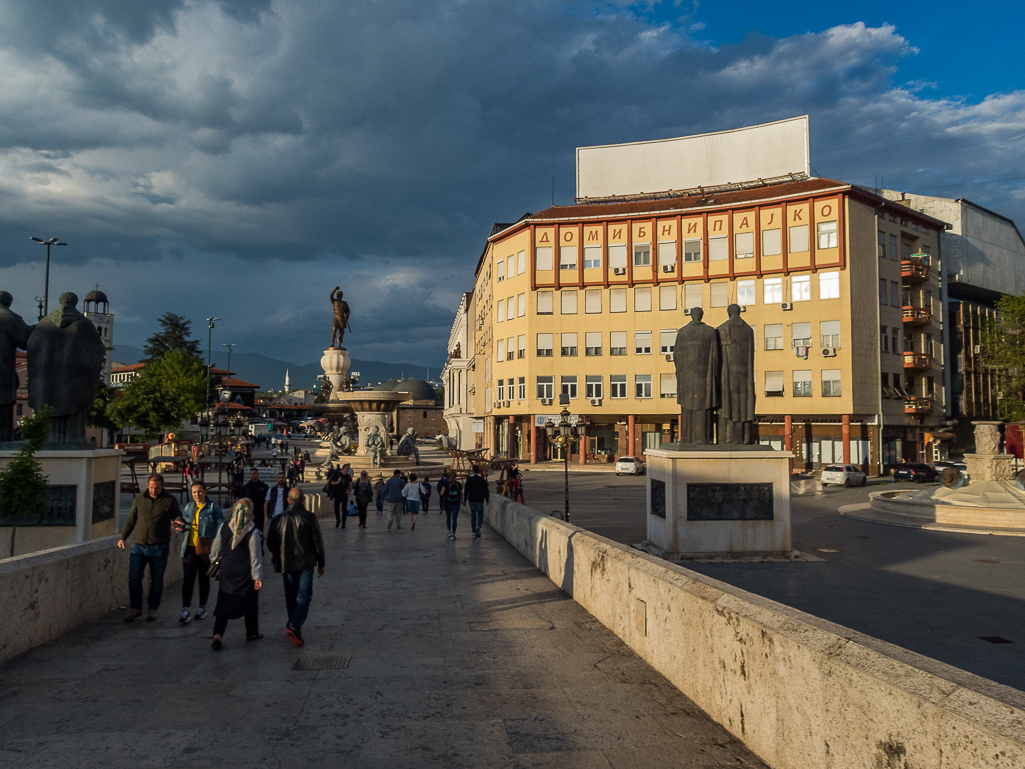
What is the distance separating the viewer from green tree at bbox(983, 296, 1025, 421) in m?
45.9

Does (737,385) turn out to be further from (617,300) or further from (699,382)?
(617,300)

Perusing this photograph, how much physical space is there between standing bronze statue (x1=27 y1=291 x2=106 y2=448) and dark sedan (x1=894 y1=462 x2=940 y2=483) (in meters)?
39.6

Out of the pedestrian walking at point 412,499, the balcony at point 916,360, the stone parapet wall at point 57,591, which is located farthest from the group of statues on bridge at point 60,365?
the balcony at point 916,360

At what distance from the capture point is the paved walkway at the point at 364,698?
4.23m

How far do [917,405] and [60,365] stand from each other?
1952 inches

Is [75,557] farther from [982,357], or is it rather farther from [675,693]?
[982,357]

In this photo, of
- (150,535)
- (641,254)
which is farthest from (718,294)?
(150,535)

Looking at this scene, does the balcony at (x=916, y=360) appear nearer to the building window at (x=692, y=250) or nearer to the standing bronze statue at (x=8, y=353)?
the building window at (x=692, y=250)

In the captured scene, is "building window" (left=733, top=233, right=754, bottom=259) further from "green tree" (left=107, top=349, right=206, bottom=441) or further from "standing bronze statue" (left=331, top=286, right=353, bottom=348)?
"green tree" (left=107, top=349, right=206, bottom=441)

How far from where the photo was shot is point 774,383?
4547 centimetres

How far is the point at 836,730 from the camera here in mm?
3453

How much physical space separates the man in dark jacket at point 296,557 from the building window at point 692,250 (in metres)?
43.8

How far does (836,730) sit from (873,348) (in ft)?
153

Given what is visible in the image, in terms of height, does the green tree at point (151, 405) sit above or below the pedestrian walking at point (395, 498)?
above
